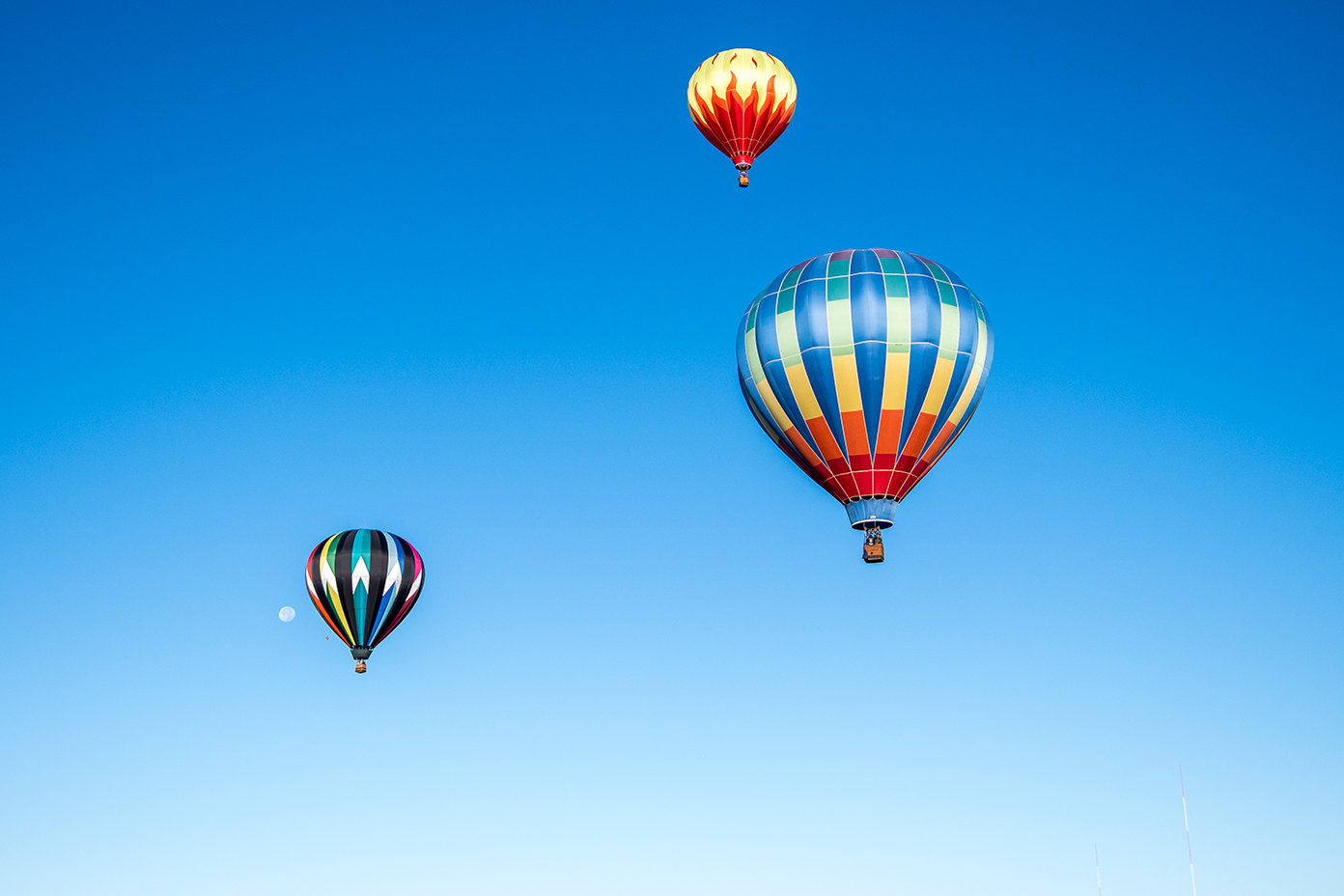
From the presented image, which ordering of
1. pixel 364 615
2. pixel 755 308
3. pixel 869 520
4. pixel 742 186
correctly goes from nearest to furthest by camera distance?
pixel 869 520 → pixel 755 308 → pixel 742 186 → pixel 364 615

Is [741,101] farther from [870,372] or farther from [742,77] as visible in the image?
[870,372]

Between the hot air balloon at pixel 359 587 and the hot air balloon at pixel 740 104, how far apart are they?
12112mm

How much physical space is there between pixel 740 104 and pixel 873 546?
37.3ft

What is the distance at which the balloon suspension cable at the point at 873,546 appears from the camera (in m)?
28.3

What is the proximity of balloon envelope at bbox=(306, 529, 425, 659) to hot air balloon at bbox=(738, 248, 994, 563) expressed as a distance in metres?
12.2

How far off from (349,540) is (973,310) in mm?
16103

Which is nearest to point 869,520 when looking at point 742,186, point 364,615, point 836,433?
point 836,433

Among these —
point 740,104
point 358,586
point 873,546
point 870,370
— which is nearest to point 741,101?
point 740,104

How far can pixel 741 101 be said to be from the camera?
3484 centimetres

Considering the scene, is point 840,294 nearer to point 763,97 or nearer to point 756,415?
point 756,415

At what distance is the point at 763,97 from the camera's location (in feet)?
115

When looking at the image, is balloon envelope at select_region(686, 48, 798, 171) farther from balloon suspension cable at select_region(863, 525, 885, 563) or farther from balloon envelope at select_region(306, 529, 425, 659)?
balloon envelope at select_region(306, 529, 425, 659)

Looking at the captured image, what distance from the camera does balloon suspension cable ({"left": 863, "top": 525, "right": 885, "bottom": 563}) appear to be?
28.3 meters

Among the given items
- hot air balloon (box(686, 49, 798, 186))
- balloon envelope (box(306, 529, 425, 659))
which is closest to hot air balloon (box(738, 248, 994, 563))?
hot air balloon (box(686, 49, 798, 186))
